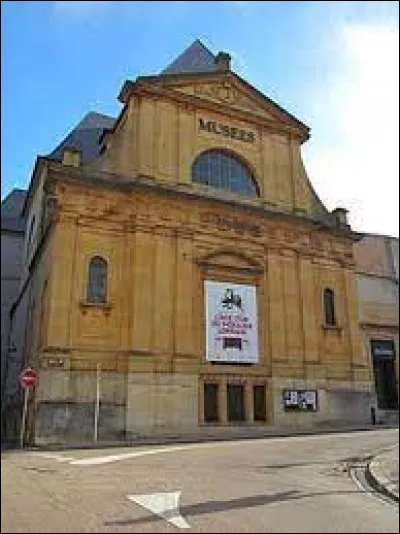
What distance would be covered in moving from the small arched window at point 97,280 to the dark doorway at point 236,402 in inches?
275

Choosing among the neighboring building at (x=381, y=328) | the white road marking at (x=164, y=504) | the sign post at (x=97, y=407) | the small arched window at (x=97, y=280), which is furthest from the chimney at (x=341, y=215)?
the white road marking at (x=164, y=504)

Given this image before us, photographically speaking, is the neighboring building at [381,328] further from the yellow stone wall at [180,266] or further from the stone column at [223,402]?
the stone column at [223,402]

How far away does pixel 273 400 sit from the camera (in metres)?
27.1

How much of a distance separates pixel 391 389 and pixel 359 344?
432 cm

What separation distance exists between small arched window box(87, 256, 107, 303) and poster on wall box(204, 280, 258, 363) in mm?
4651

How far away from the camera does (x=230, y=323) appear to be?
27344 millimetres

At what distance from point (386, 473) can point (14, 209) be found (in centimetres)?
3852

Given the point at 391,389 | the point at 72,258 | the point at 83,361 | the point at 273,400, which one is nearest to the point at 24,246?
the point at 72,258

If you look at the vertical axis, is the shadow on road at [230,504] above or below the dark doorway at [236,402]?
below

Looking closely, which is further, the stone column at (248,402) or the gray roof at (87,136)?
the gray roof at (87,136)

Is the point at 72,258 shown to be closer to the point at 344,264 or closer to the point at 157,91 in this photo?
the point at 157,91

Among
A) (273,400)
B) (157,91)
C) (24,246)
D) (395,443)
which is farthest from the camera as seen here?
(24,246)

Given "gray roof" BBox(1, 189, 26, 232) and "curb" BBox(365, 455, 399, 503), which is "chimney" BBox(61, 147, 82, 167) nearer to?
"gray roof" BBox(1, 189, 26, 232)

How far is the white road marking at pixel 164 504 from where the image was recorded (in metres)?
7.25
